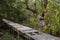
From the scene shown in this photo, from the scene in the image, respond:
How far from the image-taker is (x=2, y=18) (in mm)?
A: 12906

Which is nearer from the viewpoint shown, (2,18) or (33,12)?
(2,18)

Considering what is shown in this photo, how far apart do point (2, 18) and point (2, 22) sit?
405 millimetres

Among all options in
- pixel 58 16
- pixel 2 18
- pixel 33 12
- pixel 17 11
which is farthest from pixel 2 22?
pixel 58 16

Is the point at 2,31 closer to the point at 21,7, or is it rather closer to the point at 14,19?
the point at 14,19

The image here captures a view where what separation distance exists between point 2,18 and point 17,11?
1.49m

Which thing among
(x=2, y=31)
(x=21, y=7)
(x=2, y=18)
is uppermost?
(x=21, y=7)

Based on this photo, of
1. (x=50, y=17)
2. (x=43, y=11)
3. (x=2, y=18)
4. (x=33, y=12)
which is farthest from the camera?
(x=33, y=12)

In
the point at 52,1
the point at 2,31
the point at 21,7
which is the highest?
the point at 52,1

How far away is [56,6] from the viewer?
9.47 m

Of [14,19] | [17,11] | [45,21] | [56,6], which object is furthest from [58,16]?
[14,19]

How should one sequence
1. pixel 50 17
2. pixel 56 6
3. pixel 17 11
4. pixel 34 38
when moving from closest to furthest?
1. pixel 34 38
2. pixel 56 6
3. pixel 50 17
4. pixel 17 11

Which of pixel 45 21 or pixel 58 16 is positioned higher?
pixel 58 16

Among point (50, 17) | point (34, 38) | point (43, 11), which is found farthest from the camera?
point (43, 11)

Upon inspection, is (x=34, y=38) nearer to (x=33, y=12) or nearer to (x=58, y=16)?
(x=58, y=16)
